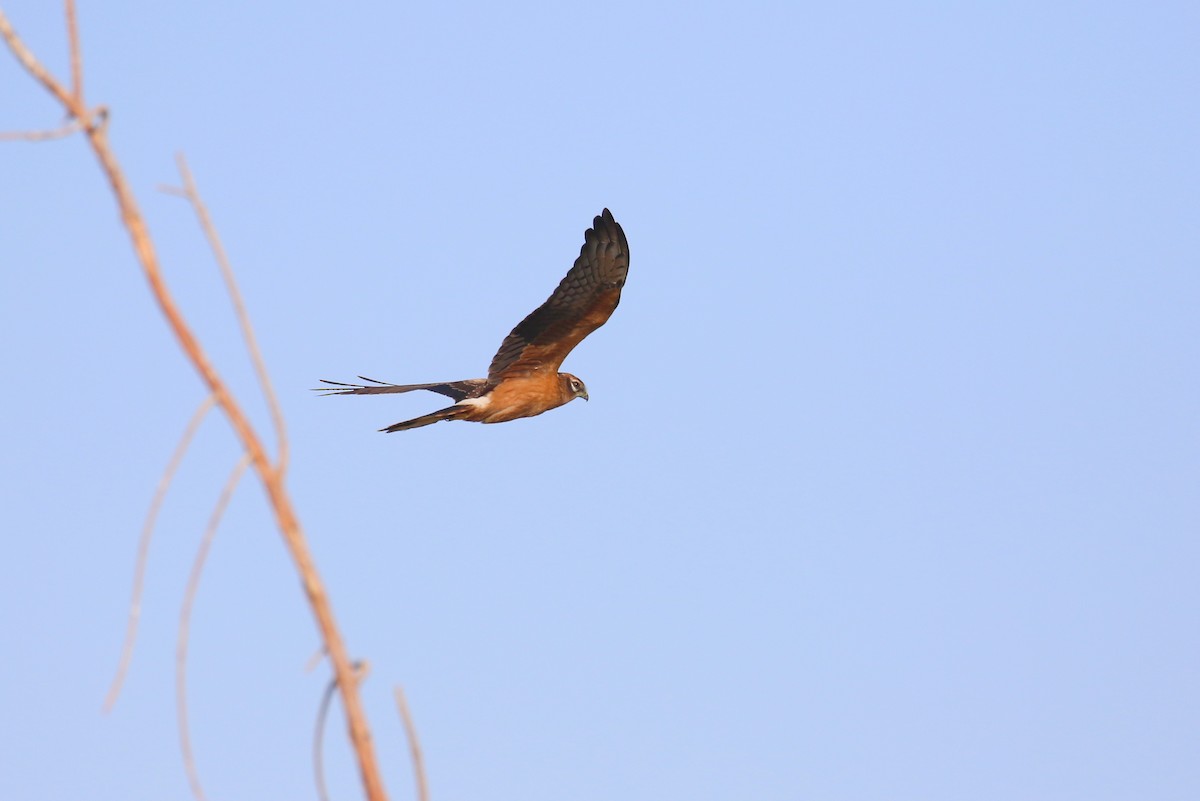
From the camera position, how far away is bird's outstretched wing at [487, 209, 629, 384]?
1240cm

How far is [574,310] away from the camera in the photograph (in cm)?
1286

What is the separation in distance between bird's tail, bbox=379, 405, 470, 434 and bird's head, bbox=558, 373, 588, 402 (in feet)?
4.45

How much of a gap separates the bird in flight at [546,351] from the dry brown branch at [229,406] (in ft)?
35.4

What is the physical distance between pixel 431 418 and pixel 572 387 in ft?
7.66

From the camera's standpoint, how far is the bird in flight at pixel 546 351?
40.8ft

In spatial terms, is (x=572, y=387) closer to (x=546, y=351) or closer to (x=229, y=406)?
(x=546, y=351)

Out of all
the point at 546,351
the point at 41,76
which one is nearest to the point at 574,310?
the point at 546,351

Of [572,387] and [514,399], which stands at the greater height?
[572,387]

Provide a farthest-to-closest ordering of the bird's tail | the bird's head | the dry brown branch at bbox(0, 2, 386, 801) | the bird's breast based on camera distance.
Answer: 1. the bird's head
2. the bird's breast
3. the bird's tail
4. the dry brown branch at bbox(0, 2, 386, 801)

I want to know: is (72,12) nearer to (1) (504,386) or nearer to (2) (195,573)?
(2) (195,573)

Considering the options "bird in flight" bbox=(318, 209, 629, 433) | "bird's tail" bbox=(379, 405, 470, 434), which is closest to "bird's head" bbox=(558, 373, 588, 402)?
"bird in flight" bbox=(318, 209, 629, 433)

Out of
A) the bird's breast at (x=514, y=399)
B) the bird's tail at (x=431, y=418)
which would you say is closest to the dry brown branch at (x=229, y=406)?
the bird's tail at (x=431, y=418)

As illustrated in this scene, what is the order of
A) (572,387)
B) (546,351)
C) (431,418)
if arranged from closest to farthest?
(431,418) < (546,351) < (572,387)

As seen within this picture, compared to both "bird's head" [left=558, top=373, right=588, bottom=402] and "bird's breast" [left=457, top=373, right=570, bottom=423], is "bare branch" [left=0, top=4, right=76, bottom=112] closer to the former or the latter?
"bird's breast" [left=457, top=373, right=570, bottom=423]
